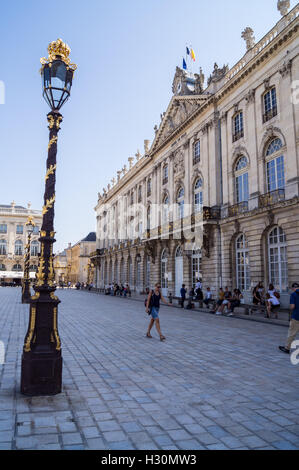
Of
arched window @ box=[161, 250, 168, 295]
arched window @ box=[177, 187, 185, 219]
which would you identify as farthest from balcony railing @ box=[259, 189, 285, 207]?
arched window @ box=[161, 250, 168, 295]

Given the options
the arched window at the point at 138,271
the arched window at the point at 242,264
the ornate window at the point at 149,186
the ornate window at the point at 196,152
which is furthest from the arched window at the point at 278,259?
the arched window at the point at 138,271

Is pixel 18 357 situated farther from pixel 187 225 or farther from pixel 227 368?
pixel 187 225

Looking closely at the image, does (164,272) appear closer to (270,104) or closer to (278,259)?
(278,259)

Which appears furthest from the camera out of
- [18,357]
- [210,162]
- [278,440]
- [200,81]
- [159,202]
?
[159,202]

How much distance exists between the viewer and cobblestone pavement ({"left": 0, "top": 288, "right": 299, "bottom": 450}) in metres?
3.50

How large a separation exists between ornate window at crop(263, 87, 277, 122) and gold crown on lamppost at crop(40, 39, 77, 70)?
15777 mm

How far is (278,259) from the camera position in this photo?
1822cm

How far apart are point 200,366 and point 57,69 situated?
18.6 feet

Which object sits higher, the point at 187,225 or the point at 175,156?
the point at 175,156

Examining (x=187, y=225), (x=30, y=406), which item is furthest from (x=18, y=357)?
(x=187, y=225)

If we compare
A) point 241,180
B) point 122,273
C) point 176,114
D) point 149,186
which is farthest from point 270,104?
point 122,273

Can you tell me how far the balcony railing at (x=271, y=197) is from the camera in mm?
17984

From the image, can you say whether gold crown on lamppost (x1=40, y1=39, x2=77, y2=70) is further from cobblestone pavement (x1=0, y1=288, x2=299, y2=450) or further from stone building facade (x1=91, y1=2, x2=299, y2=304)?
stone building facade (x1=91, y1=2, x2=299, y2=304)
